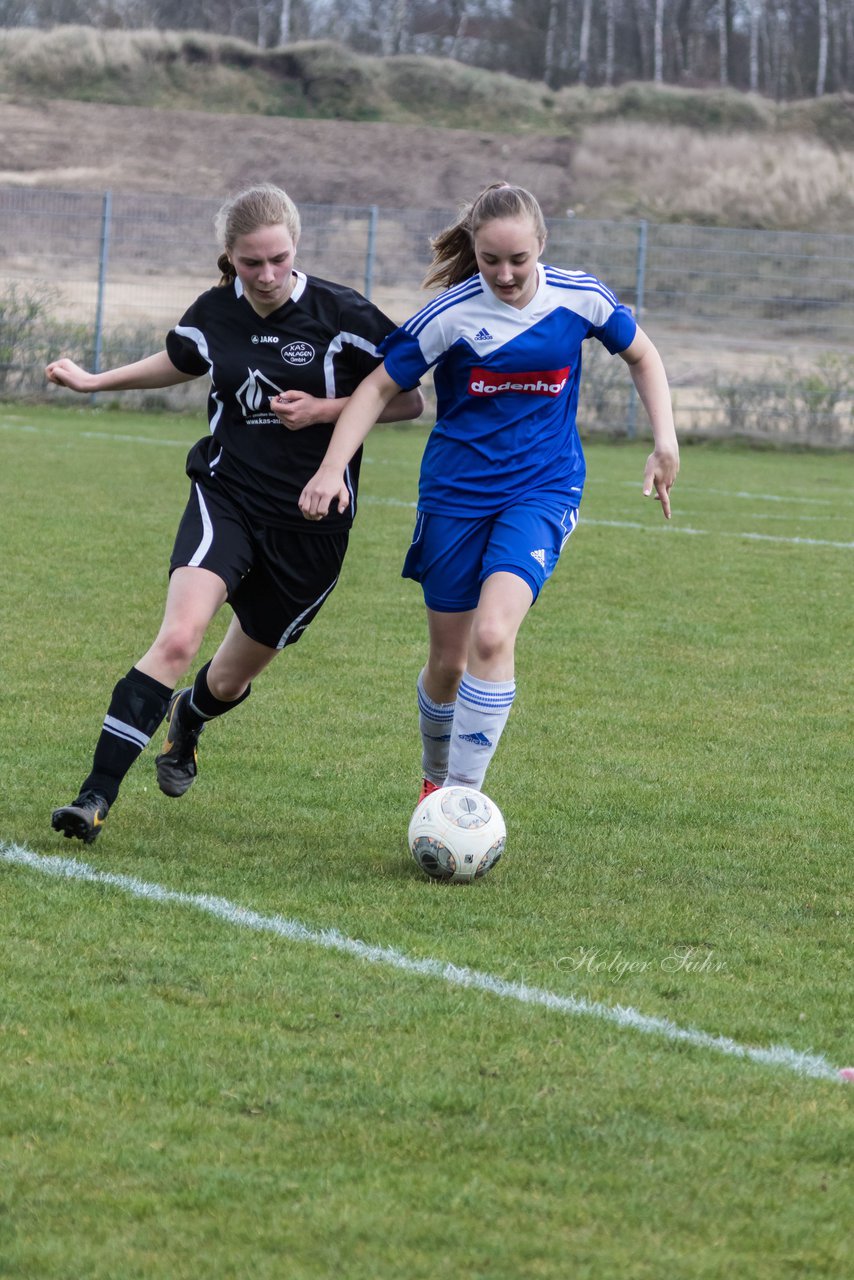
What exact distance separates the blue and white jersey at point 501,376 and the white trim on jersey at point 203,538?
0.60 metres

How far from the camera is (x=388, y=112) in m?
47.2

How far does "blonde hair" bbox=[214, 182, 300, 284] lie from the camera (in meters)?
4.61

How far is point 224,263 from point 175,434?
14173 mm

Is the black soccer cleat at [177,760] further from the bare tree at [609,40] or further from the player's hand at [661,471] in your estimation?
the bare tree at [609,40]

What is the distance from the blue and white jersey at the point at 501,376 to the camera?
4.76 meters

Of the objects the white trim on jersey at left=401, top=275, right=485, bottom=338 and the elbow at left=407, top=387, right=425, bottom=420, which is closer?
the white trim on jersey at left=401, top=275, right=485, bottom=338

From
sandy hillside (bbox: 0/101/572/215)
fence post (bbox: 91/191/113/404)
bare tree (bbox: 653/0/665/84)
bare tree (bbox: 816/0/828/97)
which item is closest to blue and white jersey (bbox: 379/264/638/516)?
fence post (bbox: 91/191/113/404)

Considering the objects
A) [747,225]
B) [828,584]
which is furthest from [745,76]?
[828,584]

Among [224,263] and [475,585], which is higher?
[224,263]

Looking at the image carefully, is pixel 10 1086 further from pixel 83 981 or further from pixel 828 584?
pixel 828 584

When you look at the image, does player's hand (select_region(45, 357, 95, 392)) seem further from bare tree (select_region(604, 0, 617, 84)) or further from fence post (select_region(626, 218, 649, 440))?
bare tree (select_region(604, 0, 617, 84))

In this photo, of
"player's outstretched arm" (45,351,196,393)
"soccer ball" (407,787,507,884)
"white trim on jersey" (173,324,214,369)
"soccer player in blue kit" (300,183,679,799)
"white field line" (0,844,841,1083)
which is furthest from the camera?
"player's outstretched arm" (45,351,196,393)

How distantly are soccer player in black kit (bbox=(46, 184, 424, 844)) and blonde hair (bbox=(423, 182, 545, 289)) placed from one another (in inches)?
9.2

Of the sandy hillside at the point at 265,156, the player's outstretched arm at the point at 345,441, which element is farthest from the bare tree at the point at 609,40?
the player's outstretched arm at the point at 345,441
